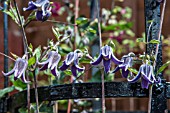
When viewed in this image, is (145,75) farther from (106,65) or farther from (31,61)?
(31,61)

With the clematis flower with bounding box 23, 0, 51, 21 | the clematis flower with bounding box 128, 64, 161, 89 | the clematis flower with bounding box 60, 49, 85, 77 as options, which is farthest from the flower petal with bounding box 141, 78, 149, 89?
the clematis flower with bounding box 23, 0, 51, 21

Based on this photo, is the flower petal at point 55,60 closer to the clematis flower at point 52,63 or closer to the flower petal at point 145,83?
the clematis flower at point 52,63

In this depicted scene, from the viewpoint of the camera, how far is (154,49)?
28.6 inches

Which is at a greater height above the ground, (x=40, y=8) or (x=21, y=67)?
(x=40, y=8)

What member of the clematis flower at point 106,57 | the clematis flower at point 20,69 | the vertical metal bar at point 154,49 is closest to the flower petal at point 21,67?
the clematis flower at point 20,69

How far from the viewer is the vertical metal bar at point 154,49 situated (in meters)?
0.71

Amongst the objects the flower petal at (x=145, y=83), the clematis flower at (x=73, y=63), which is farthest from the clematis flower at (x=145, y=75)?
the clematis flower at (x=73, y=63)

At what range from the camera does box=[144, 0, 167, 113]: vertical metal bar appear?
2.33ft

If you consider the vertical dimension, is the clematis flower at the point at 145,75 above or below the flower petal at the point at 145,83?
above

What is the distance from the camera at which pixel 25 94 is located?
2.73 ft

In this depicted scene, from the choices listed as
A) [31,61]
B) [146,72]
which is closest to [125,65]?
[146,72]

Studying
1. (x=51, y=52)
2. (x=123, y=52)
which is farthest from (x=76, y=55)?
(x=123, y=52)

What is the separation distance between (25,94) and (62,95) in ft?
0.36

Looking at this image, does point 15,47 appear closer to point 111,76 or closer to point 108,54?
point 111,76
